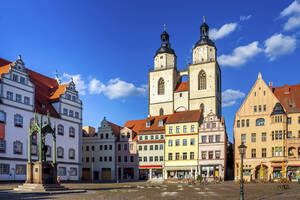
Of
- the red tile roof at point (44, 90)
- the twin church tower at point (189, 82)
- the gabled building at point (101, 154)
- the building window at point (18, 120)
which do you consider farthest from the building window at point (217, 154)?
the building window at point (18, 120)

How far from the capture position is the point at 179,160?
6656 cm

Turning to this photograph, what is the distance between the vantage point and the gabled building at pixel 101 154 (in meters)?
74.0

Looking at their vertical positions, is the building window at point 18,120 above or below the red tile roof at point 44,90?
below

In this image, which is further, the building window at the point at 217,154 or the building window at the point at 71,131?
Result: the building window at the point at 71,131

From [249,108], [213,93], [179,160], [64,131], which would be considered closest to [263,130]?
[249,108]

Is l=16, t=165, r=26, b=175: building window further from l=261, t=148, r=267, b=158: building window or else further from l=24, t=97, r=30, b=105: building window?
l=261, t=148, r=267, b=158: building window

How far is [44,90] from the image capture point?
2574 inches

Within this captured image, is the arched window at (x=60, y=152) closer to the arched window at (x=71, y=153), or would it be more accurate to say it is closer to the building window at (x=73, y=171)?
the arched window at (x=71, y=153)

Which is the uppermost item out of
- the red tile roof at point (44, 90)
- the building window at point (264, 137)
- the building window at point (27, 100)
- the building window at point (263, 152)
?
the red tile roof at point (44, 90)

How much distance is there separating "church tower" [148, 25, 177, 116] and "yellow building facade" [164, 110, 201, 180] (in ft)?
69.4

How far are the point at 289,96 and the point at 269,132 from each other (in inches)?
308

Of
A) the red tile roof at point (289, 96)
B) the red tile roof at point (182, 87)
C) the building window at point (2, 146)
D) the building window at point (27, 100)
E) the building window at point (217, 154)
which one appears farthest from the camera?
the red tile roof at point (182, 87)

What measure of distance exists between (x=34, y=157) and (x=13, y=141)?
5.26 m

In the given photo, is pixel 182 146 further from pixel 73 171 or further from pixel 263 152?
pixel 73 171
